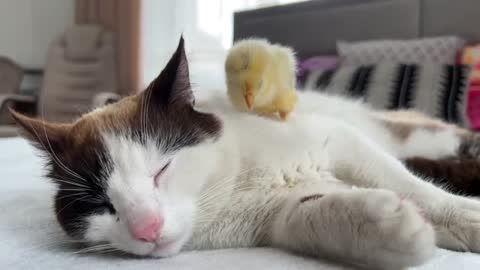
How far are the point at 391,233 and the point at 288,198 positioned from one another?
0.25 m

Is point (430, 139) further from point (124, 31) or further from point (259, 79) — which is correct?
point (124, 31)

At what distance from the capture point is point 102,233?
0.69m

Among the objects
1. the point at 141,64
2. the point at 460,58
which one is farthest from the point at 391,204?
the point at 141,64

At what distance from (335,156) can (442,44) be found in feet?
4.77

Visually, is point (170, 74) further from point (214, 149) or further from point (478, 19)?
point (478, 19)

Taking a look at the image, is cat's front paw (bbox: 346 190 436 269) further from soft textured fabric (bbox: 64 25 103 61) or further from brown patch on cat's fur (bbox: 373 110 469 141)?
soft textured fabric (bbox: 64 25 103 61)

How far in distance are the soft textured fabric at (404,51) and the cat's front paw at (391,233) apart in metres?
1.67

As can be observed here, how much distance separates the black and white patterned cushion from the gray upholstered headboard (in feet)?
1.43

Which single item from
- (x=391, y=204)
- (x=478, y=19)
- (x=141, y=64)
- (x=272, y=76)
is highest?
(x=478, y=19)

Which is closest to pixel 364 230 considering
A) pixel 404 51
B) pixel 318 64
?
pixel 404 51

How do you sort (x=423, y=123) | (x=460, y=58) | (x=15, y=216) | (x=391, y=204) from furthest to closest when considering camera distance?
(x=460, y=58), (x=423, y=123), (x=15, y=216), (x=391, y=204)

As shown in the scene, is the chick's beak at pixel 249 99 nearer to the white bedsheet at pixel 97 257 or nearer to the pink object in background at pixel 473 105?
the white bedsheet at pixel 97 257

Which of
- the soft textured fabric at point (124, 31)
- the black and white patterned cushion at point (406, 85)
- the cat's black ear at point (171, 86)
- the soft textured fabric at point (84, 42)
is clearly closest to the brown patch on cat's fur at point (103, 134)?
the cat's black ear at point (171, 86)

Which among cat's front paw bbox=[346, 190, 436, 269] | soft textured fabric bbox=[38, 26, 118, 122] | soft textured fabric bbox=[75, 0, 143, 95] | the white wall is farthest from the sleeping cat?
the white wall
